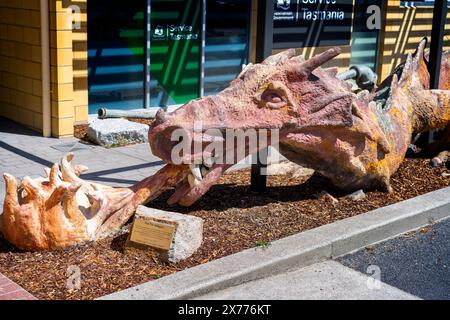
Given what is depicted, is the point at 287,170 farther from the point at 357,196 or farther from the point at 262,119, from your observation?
the point at 262,119

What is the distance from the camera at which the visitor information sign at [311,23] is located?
1334cm

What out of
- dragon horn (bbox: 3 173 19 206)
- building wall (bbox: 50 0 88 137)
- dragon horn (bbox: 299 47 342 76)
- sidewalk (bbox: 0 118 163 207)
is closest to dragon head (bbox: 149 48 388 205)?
dragon horn (bbox: 299 47 342 76)

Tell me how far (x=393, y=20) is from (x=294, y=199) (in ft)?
30.6

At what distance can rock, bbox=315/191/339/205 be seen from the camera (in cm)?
696

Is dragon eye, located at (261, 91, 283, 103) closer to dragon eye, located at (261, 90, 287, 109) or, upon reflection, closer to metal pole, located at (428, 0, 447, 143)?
dragon eye, located at (261, 90, 287, 109)

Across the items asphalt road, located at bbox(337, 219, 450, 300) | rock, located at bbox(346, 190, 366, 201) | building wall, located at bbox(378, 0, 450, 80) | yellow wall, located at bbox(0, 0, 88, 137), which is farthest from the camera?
building wall, located at bbox(378, 0, 450, 80)

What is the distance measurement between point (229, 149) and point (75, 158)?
3.63 m

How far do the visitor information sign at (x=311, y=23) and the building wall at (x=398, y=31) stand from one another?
984 millimetres

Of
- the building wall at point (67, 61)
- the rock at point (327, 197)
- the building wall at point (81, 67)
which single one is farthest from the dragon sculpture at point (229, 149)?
the building wall at point (81, 67)

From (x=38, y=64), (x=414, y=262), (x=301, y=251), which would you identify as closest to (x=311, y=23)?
(x=38, y=64)

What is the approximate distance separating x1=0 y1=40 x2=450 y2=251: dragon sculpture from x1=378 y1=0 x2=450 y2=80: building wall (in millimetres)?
8584

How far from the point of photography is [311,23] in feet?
45.6

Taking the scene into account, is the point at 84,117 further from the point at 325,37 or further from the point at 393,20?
the point at 393,20

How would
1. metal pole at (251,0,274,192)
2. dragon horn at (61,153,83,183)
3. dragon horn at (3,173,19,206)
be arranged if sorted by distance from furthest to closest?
metal pole at (251,0,274,192)
dragon horn at (61,153,83,183)
dragon horn at (3,173,19,206)
